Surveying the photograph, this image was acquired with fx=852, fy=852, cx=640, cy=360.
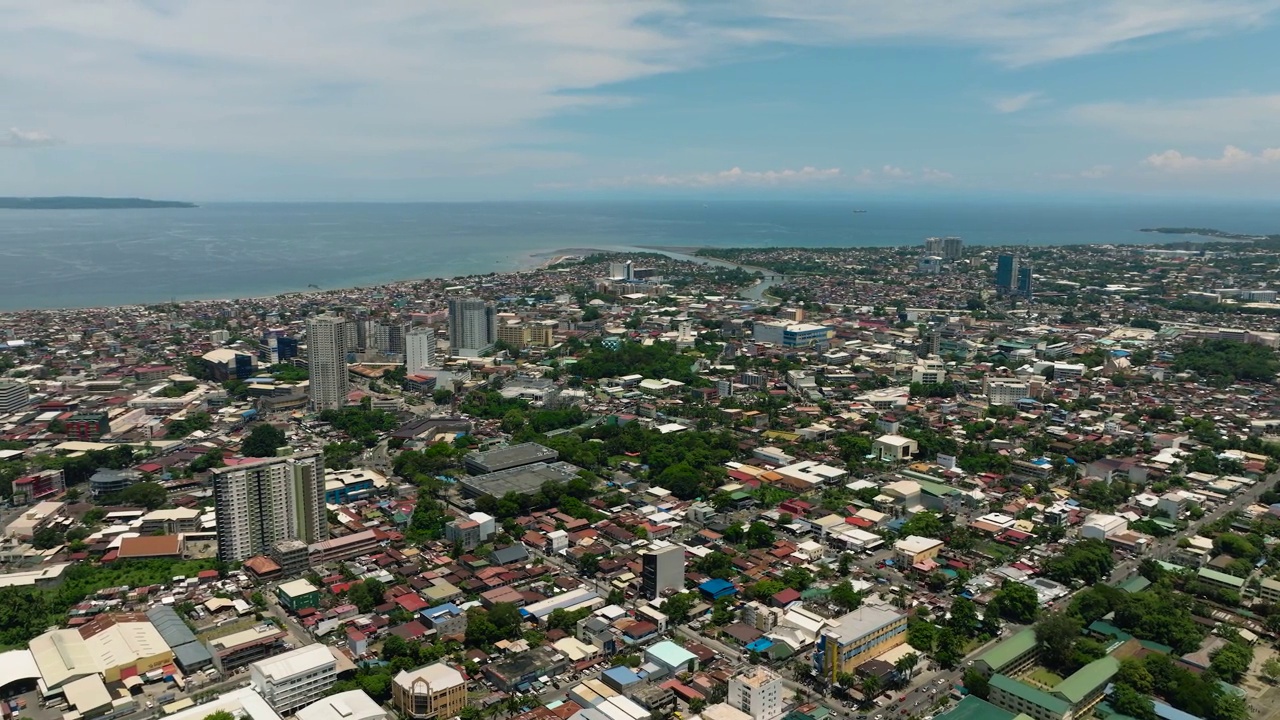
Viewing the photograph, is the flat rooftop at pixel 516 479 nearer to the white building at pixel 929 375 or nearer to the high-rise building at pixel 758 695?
the high-rise building at pixel 758 695

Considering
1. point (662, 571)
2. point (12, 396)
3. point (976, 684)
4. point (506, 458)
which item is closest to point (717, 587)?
point (662, 571)

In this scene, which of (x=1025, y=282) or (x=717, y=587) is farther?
(x=1025, y=282)

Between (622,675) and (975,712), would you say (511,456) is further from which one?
(975,712)

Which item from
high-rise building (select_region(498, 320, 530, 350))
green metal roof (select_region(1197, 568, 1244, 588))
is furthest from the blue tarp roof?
high-rise building (select_region(498, 320, 530, 350))

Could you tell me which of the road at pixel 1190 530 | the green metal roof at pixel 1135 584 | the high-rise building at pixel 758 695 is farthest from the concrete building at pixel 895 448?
the high-rise building at pixel 758 695

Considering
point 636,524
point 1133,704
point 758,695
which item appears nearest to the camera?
point 758,695

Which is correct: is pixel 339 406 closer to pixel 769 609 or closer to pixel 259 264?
pixel 769 609
